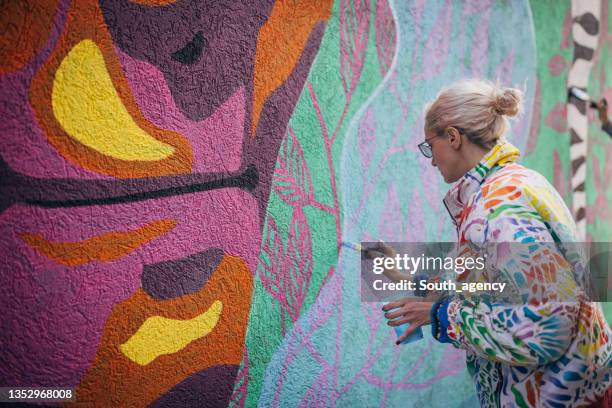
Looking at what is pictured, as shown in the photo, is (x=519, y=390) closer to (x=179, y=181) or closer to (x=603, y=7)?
(x=179, y=181)

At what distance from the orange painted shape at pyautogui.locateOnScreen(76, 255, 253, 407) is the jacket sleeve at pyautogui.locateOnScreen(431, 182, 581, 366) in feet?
3.17

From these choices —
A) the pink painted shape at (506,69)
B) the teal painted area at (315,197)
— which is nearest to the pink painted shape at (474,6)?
the pink painted shape at (506,69)

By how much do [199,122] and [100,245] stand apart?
572 millimetres

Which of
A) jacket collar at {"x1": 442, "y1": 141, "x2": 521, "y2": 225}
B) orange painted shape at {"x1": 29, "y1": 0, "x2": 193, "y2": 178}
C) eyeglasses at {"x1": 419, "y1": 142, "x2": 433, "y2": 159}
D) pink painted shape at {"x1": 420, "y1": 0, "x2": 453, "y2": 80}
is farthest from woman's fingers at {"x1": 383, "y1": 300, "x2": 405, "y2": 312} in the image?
pink painted shape at {"x1": 420, "y1": 0, "x2": 453, "y2": 80}

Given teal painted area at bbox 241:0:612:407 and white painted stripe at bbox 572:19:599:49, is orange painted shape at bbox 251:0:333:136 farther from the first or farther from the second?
white painted stripe at bbox 572:19:599:49

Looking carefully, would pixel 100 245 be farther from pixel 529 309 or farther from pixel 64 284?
pixel 529 309

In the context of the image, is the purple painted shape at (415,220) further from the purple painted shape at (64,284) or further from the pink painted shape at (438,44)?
the purple painted shape at (64,284)

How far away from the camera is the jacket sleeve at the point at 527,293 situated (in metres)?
1.40

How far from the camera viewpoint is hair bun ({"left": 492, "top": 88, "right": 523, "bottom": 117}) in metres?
1.68

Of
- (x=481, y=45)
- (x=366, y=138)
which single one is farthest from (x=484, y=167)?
(x=481, y=45)

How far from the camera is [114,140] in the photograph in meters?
1.73

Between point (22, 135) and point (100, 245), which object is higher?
point (22, 135)

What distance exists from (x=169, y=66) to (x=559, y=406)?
1.64 m

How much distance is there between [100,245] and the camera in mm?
1707
